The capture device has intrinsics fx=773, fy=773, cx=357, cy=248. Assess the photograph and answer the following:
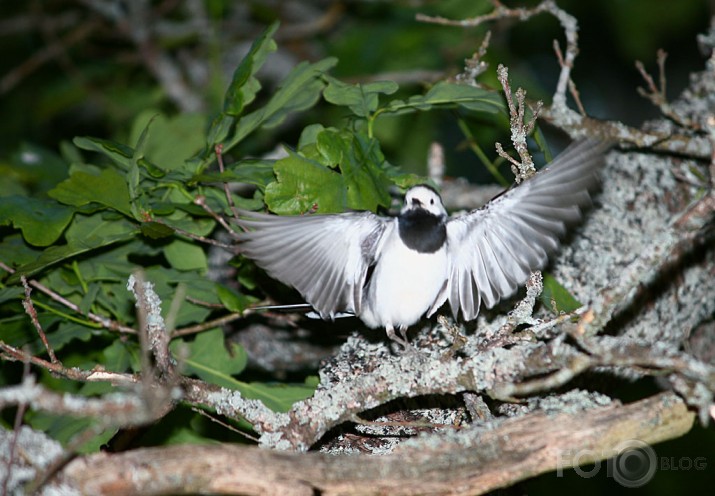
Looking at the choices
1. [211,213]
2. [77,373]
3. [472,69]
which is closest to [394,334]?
[211,213]

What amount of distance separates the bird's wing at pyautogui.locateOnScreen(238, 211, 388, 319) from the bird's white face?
0.23 feet

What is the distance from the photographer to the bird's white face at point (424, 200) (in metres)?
1.52

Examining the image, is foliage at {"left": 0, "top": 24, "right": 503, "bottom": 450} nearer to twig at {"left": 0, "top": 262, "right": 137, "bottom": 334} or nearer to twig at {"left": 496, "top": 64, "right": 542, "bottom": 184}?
twig at {"left": 0, "top": 262, "right": 137, "bottom": 334}

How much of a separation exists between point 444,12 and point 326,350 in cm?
153

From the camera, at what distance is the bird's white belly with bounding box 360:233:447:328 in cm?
153

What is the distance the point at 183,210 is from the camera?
1.69 m

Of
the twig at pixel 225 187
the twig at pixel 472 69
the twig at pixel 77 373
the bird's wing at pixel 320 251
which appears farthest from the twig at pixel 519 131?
the twig at pixel 77 373

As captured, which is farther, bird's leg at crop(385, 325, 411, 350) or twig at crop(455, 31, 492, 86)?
twig at crop(455, 31, 492, 86)

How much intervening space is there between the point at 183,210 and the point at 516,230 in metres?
0.71

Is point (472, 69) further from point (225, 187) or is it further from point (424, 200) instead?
point (225, 187)

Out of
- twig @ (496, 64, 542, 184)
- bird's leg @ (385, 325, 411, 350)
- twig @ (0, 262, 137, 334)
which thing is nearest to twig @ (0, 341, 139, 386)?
twig @ (0, 262, 137, 334)

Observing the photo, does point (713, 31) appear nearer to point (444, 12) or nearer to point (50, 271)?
point (444, 12)

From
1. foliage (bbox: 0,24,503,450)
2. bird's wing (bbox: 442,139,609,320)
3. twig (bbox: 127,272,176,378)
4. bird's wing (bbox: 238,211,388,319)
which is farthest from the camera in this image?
foliage (bbox: 0,24,503,450)

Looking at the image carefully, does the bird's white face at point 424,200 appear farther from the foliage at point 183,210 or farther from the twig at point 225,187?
the twig at point 225,187
